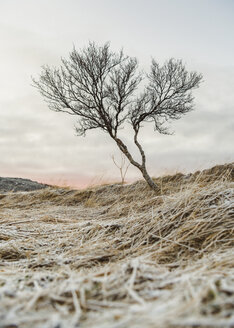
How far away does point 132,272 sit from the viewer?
4.44ft

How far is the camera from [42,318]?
949mm

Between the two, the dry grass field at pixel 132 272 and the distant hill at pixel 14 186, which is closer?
the dry grass field at pixel 132 272

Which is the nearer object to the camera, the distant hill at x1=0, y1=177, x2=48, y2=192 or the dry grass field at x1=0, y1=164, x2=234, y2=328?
the dry grass field at x1=0, y1=164, x2=234, y2=328

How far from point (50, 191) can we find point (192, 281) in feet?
31.0

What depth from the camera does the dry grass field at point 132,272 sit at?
93 cm

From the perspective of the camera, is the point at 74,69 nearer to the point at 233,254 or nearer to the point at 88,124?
the point at 88,124

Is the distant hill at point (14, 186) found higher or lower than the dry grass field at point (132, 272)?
higher

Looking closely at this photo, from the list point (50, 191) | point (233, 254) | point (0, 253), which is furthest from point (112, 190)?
point (233, 254)

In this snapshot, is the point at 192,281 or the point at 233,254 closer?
the point at 192,281

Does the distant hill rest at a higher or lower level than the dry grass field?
higher

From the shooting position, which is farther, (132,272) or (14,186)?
(14,186)

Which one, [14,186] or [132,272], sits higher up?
[14,186]

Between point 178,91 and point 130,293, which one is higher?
point 178,91

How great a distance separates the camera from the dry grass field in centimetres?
93
